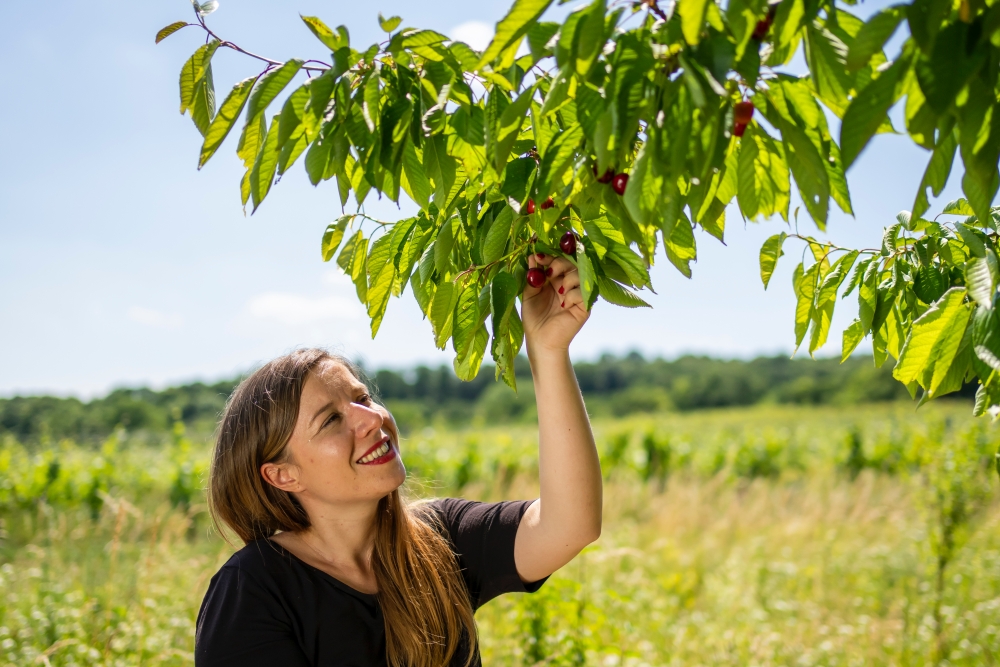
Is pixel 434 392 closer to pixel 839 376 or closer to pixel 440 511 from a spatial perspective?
pixel 839 376

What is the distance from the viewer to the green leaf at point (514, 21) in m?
0.87

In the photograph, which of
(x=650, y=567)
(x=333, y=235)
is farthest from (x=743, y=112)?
(x=650, y=567)

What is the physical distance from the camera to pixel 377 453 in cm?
166

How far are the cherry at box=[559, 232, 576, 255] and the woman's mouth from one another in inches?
27.4

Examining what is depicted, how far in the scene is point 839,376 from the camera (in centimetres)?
4438

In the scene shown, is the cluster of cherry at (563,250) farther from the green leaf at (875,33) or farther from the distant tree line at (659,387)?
the distant tree line at (659,387)

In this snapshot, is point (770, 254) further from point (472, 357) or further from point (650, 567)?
point (650, 567)

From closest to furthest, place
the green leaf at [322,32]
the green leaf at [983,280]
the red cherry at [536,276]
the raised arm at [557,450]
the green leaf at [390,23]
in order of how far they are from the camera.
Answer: the green leaf at [983,280]
the green leaf at [390,23]
the green leaf at [322,32]
the red cherry at [536,276]
the raised arm at [557,450]

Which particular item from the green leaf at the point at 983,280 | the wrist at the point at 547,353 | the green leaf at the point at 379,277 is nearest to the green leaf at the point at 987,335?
the green leaf at the point at 983,280

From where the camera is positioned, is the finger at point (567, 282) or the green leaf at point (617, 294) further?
the finger at point (567, 282)

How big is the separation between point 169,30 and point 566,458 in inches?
41.6

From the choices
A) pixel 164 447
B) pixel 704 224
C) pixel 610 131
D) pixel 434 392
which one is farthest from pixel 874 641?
pixel 434 392

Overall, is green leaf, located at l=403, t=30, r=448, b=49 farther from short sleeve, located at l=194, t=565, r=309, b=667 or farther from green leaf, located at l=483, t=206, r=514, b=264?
short sleeve, located at l=194, t=565, r=309, b=667

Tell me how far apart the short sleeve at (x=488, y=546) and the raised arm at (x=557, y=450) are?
0.03 meters
